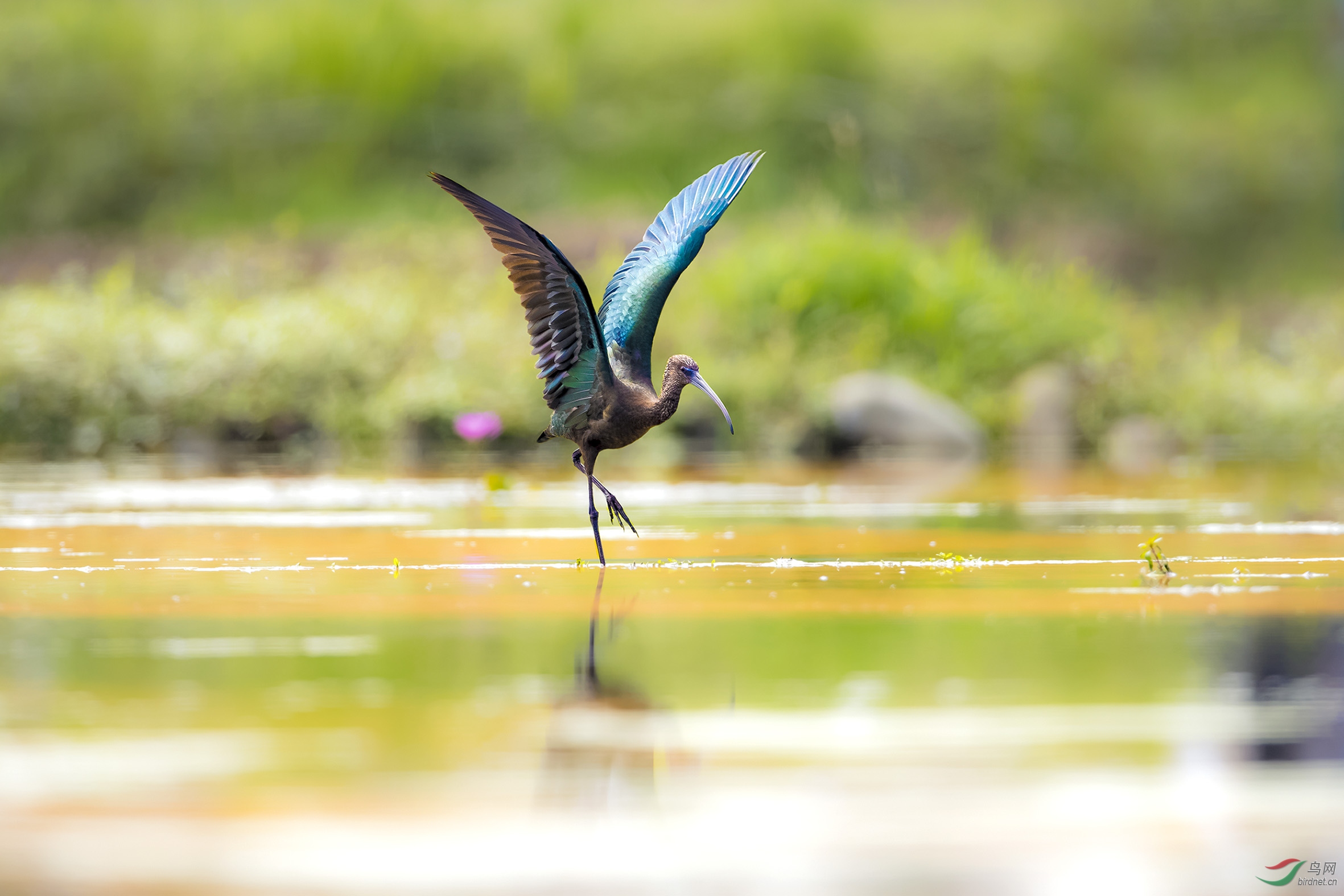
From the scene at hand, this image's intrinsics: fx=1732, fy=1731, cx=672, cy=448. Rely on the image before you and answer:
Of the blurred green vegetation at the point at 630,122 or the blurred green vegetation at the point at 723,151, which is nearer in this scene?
the blurred green vegetation at the point at 723,151

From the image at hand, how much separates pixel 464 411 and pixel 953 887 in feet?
37.7

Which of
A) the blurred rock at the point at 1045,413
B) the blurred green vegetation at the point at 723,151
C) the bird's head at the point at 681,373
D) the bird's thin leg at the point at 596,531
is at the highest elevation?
the blurred green vegetation at the point at 723,151

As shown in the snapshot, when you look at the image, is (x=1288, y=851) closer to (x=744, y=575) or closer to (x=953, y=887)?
(x=953, y=887)

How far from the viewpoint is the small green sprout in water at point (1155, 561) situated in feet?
16.7

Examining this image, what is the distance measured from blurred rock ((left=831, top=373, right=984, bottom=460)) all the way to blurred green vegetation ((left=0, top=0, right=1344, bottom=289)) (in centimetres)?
958

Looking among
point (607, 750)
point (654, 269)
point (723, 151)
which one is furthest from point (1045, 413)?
point (607, 750)

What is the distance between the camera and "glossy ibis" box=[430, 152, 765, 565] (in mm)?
5168

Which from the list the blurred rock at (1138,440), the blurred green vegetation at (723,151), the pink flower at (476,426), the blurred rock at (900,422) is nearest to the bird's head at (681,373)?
the pink flower at (476,426)

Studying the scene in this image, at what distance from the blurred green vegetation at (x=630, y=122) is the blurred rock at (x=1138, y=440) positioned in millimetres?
8689

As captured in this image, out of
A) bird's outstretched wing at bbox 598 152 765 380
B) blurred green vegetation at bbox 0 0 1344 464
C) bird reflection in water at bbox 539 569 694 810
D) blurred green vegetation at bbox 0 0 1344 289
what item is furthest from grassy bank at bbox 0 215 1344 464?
bird reflection in water at bbox 539 569 694 810

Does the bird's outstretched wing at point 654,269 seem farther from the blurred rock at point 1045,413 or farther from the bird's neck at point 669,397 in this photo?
the blurred rock at point 1045,413

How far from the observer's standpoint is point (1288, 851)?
2203mm

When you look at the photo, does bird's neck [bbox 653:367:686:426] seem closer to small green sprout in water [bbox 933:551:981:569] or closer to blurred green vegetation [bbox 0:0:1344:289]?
small green sprout in water [bbox 933:551:981:569]

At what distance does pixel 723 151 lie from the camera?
24.4m
